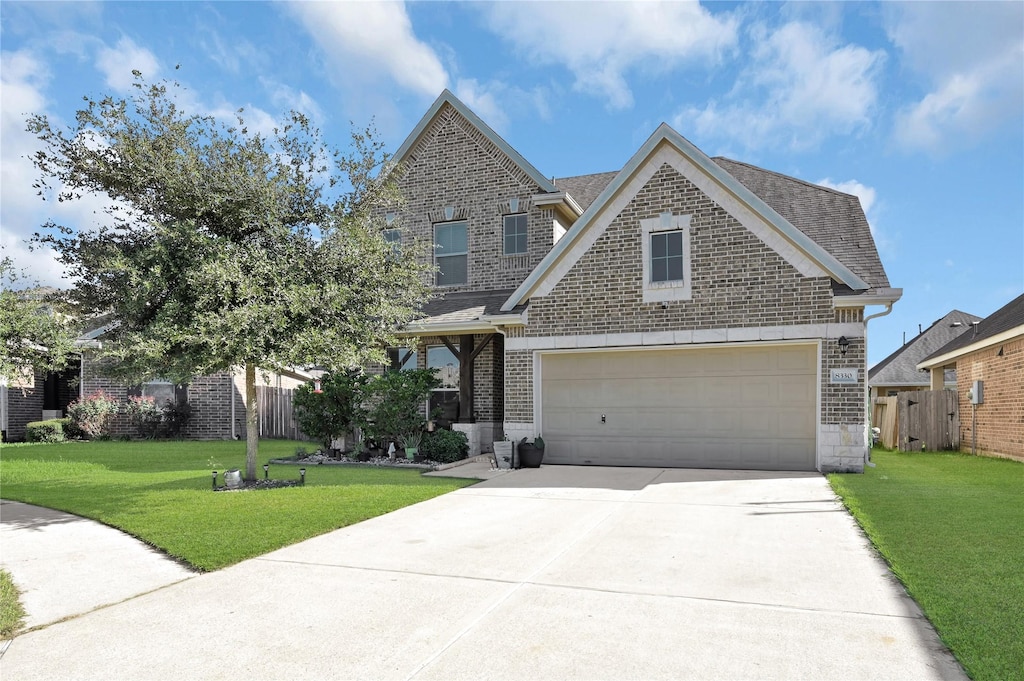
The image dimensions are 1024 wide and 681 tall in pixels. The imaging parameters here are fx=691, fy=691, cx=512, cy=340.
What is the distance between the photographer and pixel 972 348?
19281mm

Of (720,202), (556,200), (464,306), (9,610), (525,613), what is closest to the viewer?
(525,613)

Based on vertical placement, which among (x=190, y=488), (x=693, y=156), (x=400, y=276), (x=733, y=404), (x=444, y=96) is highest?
(x=444, y=96)

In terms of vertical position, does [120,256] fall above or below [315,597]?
above

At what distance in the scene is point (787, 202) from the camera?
18.7 m

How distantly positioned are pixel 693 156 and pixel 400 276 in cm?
658

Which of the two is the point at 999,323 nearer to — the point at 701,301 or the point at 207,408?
the point at 701,301

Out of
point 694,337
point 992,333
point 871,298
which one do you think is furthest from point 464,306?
point 992,333

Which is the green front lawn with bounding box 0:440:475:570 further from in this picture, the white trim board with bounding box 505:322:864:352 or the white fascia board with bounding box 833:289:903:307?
the white fascia board with bounding box 833:289:903:307

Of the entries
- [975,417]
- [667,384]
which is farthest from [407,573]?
[975,417]

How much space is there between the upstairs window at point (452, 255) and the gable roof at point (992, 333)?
13.5 m

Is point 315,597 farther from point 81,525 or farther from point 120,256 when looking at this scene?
point 120,256

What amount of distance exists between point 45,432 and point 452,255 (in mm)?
14618

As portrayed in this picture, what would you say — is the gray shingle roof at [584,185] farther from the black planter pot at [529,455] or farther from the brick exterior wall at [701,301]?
the black planter pot at [529,455]

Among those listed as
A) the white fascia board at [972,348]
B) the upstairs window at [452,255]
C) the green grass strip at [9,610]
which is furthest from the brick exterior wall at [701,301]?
the green grass strip at [9,610]
